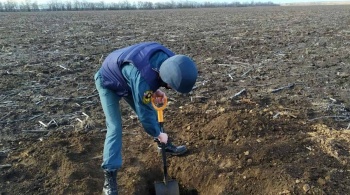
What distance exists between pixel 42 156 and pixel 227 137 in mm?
2386

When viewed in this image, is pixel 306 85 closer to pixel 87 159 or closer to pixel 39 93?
pixel 87 159

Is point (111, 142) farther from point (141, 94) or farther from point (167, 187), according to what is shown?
point (167, 187)

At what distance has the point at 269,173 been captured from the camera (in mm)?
3732

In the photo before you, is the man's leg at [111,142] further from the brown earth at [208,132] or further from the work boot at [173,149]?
the work boot at [173,149]

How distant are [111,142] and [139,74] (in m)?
0.82

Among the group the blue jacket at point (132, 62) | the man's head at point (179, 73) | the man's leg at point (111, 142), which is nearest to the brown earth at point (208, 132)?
the man's leg at point (111, 142)

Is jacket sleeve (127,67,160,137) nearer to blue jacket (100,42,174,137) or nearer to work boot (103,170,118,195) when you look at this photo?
blue jacket (100,42,174,137)

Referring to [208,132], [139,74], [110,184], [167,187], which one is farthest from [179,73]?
[208,132]

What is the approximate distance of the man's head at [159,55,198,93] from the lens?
277 cm

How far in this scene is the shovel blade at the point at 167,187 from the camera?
3.77 meters

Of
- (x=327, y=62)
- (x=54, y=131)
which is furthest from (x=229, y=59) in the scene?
(x=54, y=131)

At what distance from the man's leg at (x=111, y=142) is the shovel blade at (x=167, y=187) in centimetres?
50

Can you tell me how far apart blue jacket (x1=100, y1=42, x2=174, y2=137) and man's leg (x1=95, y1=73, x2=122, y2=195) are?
0.32 ft

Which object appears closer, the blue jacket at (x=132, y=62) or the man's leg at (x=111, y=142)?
the blue jacket at (x=132, y=62)
